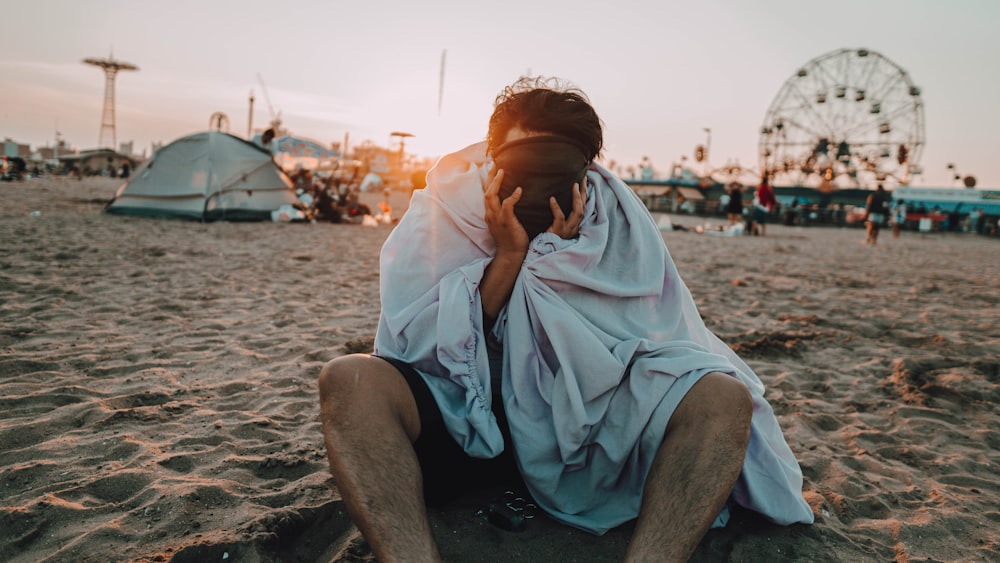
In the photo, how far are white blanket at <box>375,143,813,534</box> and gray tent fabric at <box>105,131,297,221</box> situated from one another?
35.3 ft

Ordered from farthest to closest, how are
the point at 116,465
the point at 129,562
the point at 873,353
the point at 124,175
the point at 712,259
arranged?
the point at 124,175, the point at 712,259, the point at 873,353, the point at 116,465, the point at 129,562

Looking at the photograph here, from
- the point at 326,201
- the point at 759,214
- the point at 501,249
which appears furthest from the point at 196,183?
the point at 759,214

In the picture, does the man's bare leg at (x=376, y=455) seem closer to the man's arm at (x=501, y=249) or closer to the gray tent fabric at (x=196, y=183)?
the man's arm at (x=501, y=249)

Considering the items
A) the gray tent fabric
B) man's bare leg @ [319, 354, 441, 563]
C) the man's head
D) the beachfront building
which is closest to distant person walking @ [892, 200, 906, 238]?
the gray tent fabric

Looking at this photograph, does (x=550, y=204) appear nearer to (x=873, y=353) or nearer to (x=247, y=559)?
(x=247, y=559)

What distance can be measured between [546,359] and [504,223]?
1.47ft

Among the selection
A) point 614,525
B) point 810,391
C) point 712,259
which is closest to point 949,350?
point 810,391

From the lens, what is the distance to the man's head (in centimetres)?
173

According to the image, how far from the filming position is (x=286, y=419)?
248 centimetres

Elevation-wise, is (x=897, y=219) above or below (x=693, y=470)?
A: above

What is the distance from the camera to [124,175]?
3638 cm

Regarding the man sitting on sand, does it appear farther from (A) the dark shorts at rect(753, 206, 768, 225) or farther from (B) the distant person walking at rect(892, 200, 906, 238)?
(B) the distant person walking at rect(892, 200, 906, 238)

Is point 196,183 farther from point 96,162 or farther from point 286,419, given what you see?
point 96,162

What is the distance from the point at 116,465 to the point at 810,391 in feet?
11.1
